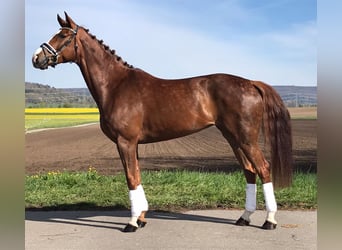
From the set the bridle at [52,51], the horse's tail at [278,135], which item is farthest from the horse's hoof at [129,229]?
the bridle at [52,51]

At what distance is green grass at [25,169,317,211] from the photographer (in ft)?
18.9

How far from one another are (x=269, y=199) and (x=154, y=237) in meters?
1.51

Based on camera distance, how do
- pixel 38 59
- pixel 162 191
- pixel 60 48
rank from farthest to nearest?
pixel 162 191
pixel 60 48
pixel 38 59

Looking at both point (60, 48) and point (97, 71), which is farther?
point (97, 71)

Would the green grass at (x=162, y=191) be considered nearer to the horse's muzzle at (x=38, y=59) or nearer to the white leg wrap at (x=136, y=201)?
the white leg wrap at (x=136, y=201)

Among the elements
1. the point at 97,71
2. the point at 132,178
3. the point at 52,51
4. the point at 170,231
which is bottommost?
the point at 170,231

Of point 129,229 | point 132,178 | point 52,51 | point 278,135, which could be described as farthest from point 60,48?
point 278,135

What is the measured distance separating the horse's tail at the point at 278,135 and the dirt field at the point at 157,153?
2677 mm

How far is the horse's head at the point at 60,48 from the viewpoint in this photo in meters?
4.49

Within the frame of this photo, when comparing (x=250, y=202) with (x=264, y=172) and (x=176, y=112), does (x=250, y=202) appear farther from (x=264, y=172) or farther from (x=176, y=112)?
(x=176, y=112)

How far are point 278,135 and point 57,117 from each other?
684 cm

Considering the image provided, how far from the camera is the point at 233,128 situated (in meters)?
4.55

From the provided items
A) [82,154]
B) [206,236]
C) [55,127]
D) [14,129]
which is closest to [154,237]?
[206,236]

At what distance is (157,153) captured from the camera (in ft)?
26.9
